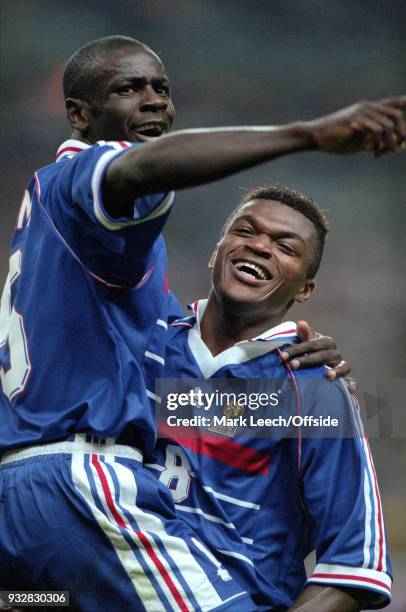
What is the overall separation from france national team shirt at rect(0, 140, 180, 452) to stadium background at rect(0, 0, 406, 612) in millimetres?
4384

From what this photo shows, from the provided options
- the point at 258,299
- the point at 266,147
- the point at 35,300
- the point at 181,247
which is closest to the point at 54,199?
the point at 35,300

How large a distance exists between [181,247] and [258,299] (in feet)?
12.8

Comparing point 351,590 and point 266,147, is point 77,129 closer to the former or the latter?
point 266,147

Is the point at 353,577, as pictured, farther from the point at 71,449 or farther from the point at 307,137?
the point at 307,137

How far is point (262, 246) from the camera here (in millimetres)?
3133

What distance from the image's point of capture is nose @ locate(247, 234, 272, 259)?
123 inches

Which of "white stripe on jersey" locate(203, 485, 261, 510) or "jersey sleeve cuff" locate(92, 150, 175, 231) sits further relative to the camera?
"white stripe on jersey" locate(203, 485, 261, 510)

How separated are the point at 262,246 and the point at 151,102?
2.18ft

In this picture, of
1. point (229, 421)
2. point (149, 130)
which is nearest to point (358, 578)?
point (229, 421)

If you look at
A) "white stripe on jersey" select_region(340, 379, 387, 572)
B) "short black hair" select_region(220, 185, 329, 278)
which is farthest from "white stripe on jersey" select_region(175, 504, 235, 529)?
"short black hair" select_region(220, 185, 329, 278)

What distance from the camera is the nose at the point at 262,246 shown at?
3133 mm

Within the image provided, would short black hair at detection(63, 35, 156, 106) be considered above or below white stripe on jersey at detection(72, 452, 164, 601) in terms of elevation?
above

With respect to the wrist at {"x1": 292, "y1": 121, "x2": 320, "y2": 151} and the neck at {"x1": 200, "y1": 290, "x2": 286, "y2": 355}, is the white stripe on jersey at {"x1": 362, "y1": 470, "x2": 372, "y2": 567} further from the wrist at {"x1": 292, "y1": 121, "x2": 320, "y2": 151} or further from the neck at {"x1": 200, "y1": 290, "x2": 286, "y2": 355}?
the wrist at {"x1": 292, "y1": 121, "x2": 320, "y2": 151}

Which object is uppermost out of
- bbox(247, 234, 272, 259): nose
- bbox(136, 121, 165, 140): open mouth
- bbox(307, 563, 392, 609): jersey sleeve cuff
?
bbox(136, 121, 165, 140): open mouth
